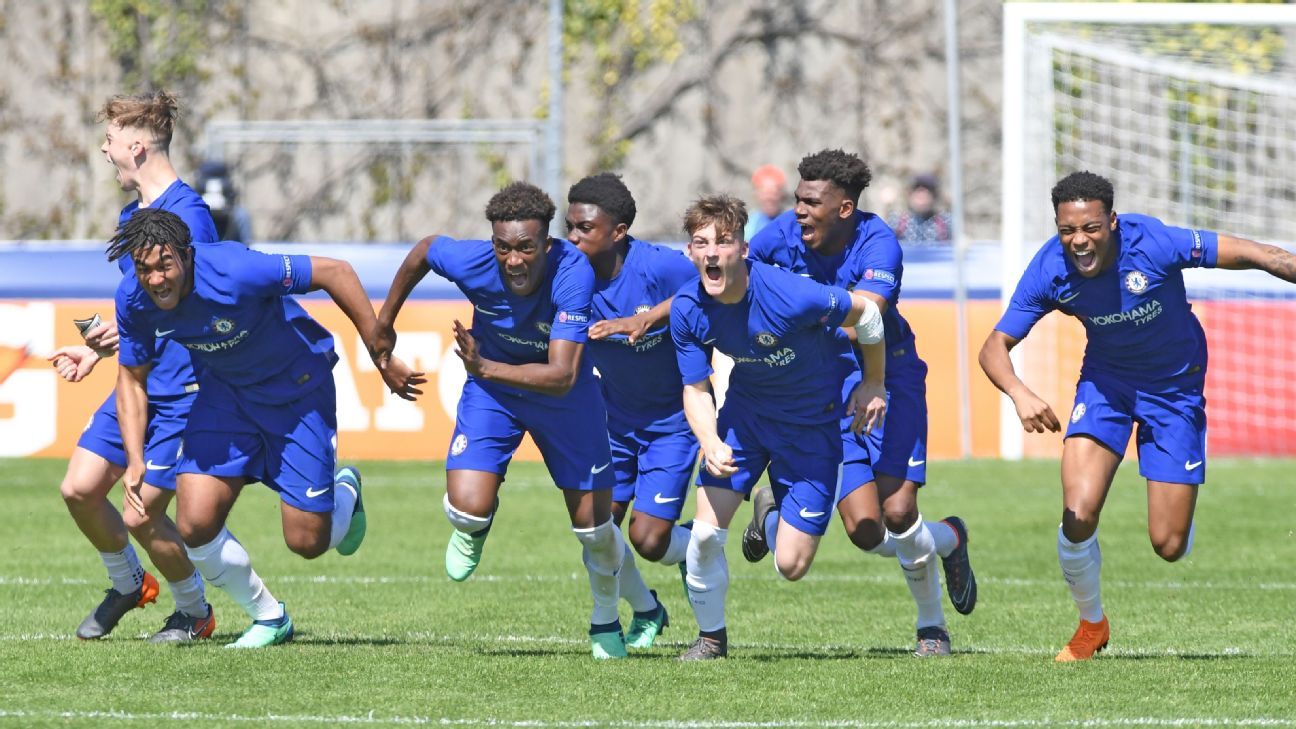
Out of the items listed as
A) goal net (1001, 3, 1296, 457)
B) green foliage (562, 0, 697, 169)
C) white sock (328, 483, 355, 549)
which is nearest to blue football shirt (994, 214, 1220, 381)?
white sock (328, 483, 355, 549)

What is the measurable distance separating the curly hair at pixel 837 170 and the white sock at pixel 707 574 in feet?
5.46

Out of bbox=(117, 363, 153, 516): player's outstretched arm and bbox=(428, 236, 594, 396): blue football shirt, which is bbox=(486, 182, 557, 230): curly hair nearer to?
bbox=(428, 236, 594, 396): blue football shirt

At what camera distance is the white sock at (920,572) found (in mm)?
8852

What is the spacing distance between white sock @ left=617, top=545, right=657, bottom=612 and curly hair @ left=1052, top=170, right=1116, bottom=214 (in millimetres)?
2517

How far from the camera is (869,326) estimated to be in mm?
8172

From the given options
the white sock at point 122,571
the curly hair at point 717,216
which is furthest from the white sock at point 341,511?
the curly hair at point 717,216

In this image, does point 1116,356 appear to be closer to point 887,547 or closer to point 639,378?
point 887,547

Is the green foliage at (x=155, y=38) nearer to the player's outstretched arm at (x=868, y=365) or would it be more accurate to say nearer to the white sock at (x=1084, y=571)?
the player's outstretched arm at (x=868, y=365)

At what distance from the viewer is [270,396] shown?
27.5 ft

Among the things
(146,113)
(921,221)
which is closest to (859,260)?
(146,113)

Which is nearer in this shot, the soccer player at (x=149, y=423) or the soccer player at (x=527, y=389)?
the soccer player at (x=527, y=389)

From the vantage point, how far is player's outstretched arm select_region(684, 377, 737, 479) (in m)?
7.75

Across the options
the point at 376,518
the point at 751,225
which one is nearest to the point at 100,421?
the point at 376,518

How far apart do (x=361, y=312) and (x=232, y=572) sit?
133 cm
